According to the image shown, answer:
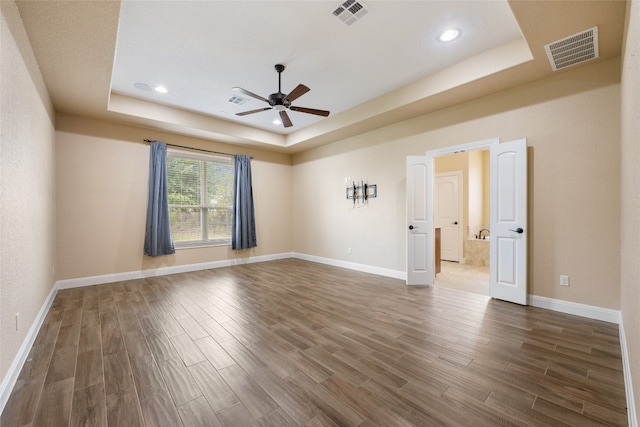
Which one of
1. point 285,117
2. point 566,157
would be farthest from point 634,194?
point 285,117

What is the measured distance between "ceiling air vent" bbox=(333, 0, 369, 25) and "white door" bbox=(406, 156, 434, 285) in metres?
2.49

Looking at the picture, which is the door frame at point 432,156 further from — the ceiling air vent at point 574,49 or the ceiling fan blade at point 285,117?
the ceiling fan blade at point 285,117

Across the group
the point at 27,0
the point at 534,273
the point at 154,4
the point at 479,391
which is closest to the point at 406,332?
the point at 479,391

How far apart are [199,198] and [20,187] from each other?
3702mm

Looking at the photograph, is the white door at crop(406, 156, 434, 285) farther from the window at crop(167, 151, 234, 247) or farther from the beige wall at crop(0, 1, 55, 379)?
the beige wall at crop(0, 1, 55, 379)

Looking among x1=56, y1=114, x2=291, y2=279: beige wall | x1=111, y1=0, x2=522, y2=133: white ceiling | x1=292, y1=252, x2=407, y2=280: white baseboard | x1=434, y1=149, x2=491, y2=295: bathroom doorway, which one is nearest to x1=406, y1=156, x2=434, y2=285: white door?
x1=292, y1=252, x2=407, y2=280: white baseboard

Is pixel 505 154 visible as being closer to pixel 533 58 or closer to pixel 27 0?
pixel 533 58

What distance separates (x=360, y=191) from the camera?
5750 mm

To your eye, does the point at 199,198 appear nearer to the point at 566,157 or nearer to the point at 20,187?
the point at 20,187

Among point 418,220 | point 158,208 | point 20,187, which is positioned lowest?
point 418,220

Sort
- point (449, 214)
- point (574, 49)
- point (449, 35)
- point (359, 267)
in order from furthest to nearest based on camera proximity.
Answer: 1. point (449, 214)
2. point (359, 267)
3. point (449, 35)
4. point (574, 49)

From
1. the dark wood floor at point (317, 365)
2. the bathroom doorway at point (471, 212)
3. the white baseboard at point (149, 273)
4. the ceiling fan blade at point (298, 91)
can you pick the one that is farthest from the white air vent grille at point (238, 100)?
the bathroom doorway at point (471, 212)

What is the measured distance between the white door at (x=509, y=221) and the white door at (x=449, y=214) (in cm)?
315

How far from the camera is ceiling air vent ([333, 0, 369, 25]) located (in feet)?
8.36
